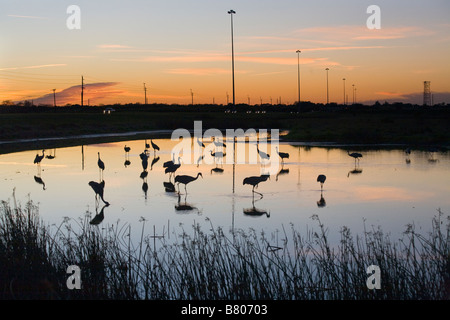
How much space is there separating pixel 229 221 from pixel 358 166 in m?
12.7

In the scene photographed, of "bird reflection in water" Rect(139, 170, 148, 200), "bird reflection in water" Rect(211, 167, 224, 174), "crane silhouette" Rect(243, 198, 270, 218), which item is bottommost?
"crane silhouette" Rect(243, 198, 270, 218)

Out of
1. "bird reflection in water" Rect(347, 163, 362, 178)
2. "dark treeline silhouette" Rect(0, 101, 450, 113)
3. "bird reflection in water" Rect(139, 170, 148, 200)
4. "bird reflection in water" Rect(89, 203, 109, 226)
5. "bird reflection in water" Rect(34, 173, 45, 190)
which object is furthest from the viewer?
"dark treeline silhouette" Rect(0, 101, 450, 113)

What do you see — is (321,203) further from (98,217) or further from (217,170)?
(217,170)

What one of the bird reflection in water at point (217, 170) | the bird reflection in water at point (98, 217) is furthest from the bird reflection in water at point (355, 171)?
the bird reflection in water at point (98, 217)

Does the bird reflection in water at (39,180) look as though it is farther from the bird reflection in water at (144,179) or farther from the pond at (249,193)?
the bird reflection in water at (144,179)

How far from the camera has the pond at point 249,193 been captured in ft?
42.6

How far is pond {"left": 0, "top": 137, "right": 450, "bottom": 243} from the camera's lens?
13.0 metres

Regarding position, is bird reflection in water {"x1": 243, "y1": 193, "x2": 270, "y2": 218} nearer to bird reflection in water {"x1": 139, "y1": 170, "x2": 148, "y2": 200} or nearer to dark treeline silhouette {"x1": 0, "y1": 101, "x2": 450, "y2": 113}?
bird reflection in water {"x1": 139, "y1": 170, "x2": 148, "y2": 200}

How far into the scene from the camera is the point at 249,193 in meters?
17.0

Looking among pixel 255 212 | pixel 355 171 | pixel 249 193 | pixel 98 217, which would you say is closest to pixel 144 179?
pixel 249 193

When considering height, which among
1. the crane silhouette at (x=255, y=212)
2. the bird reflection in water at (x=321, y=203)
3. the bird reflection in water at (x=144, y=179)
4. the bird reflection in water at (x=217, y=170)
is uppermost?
the bird reflection in water at (x=217, y=170)

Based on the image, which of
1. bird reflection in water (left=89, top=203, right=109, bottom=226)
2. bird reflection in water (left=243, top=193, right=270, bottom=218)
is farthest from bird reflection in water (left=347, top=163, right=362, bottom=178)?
bird reflection in water (left=89, top=203, right=109, bottom=226)
